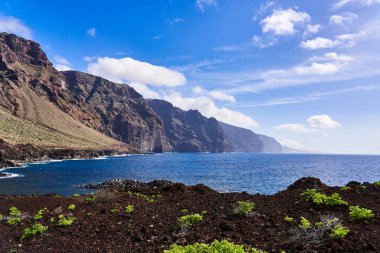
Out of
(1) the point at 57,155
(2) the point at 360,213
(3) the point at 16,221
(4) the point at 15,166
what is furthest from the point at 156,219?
(1) the point at 57,155

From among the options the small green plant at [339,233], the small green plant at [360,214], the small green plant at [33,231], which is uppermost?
the small green plant at [360,214]

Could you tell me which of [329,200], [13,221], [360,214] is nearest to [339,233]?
[360,214]

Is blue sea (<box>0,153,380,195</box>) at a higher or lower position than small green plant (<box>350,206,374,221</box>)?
lower

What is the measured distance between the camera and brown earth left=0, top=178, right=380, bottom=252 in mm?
13242

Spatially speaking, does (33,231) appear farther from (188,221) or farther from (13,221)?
(188,221)

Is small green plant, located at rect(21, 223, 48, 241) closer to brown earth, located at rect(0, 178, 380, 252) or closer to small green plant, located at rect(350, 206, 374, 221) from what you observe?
brown earth, located at rect(0, 178, 380, 252)

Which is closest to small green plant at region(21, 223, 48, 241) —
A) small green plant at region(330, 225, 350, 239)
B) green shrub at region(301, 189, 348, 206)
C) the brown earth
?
the brown earth

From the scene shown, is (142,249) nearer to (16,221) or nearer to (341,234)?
(341,234)

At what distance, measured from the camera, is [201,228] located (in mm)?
15742

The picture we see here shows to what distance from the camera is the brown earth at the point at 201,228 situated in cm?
1324

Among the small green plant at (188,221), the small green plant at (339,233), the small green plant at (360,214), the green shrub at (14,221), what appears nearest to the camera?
the small green plant at (339,233)

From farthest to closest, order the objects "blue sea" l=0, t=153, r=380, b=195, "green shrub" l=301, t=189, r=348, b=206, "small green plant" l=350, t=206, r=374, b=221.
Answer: "blue sea" l=0, t=153, r=380, b=195
"green shrub" l=301, t=189, r=348, b=206
"small green plant" l=350, t=206, r=374, b=221

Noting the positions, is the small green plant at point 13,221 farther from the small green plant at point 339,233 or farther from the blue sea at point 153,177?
the blue sea at point 153,177

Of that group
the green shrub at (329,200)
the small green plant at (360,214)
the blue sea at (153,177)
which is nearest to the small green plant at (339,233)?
the small green plant at (360,214)
